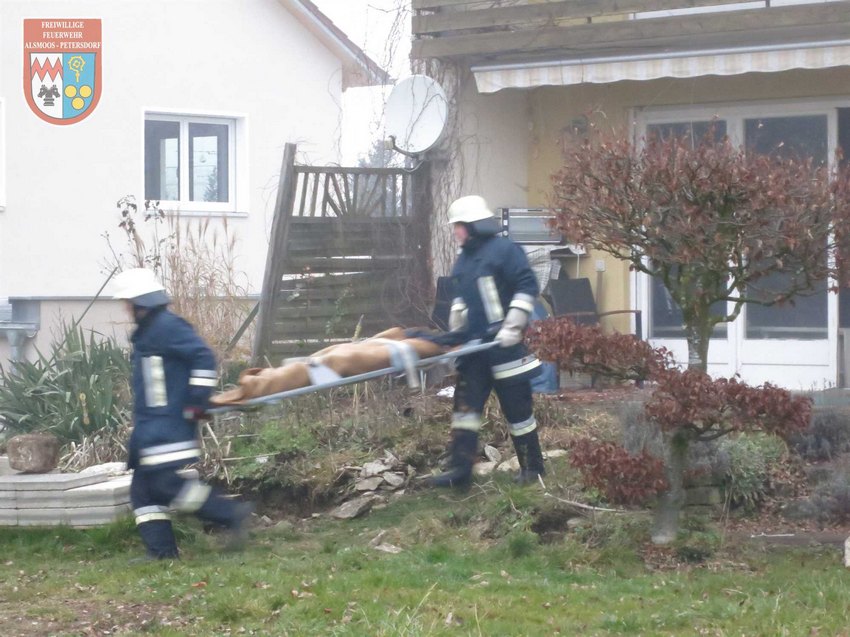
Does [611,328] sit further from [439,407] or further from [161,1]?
[161,1]

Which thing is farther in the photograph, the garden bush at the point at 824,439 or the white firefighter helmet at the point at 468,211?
the garden bush at the point at 824,439

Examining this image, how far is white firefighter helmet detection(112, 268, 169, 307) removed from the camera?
22.5 feet

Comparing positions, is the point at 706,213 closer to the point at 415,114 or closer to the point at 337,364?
the point at 337,364

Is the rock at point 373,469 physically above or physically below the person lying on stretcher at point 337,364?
below

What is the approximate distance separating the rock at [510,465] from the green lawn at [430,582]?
1.25 ft

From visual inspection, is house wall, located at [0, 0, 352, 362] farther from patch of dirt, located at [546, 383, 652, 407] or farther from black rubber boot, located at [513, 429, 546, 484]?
black rubber boot, located at [513, 429, 546, 484]

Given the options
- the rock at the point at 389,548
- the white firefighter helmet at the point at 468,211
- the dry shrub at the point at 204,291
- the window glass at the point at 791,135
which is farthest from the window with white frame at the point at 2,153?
the rock at the point at 389,548

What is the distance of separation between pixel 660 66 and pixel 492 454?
3797 millimetres

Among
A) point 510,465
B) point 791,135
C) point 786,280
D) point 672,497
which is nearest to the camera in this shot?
point 672,497

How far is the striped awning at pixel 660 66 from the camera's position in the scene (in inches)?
391

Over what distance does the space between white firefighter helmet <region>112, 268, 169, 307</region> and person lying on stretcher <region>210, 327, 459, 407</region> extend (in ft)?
2.05

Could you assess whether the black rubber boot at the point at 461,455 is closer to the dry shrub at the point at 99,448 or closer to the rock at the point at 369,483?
the rock at the point at 369,483

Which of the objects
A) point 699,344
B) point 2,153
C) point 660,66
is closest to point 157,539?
point 699,344

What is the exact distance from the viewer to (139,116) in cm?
1537
